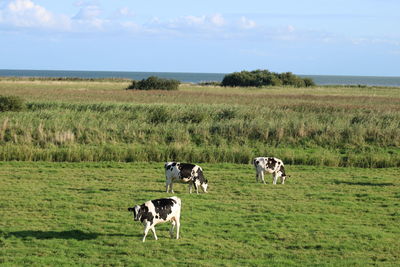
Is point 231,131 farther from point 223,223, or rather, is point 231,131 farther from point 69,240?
point 69,240

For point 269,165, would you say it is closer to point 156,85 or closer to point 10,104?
point 10,104

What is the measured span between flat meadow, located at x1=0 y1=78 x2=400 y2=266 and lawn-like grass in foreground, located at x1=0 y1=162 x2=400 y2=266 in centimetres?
5

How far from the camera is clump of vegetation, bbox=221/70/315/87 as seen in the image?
112106mm

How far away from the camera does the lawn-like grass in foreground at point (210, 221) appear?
12.6 meters

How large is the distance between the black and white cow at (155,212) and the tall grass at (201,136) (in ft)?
50.3

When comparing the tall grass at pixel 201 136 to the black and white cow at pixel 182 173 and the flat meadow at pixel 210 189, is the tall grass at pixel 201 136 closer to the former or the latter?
the flat meadow at pixel 210 189

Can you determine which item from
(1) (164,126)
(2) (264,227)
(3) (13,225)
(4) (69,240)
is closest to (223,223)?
(2) (264,227)

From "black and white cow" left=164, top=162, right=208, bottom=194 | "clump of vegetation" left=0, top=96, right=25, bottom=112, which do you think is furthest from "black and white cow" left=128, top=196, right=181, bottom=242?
"clump of vegetation" left=0, top=96, right=25, bottom=112

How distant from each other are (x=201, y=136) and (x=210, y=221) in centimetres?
2032

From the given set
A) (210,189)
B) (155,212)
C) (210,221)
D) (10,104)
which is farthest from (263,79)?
(155,212)

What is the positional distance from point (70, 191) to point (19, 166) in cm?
776

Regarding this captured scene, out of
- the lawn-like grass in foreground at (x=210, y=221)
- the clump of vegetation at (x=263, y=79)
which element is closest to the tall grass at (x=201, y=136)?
the lawn-like grass in foreground at (x=210, y=221)

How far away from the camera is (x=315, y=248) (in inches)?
523

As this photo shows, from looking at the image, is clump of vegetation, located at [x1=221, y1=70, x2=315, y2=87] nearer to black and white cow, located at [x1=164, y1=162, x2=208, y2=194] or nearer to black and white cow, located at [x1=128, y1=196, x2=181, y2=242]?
black and white cow, located at [x1=164, y1=162, x2=208, y2=194]
